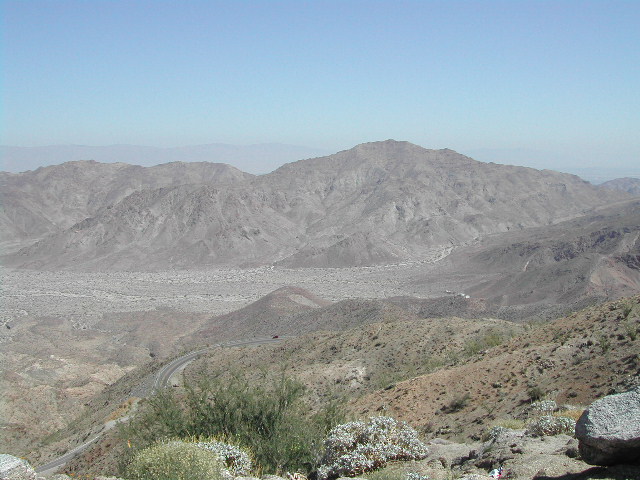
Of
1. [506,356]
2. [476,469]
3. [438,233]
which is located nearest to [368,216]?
[438,233]

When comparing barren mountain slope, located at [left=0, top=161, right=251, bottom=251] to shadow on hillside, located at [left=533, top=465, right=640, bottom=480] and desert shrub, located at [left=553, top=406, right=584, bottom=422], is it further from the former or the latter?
shadow on hillside, located at [left=533, top=465, right=640, bottom=480]

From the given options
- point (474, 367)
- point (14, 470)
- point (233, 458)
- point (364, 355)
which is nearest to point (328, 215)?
point (364, 355)

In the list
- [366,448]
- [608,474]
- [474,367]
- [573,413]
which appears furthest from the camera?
[474,367]

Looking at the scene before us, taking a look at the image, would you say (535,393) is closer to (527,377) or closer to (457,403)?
(527,377)

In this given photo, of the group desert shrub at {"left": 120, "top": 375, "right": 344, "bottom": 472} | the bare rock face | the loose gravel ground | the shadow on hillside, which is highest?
the shadow on hillside

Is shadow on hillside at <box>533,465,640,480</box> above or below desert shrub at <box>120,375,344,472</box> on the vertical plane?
above

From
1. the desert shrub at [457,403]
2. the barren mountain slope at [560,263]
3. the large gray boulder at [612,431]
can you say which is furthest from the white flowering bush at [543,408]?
the barren mountain slope at [560,263]

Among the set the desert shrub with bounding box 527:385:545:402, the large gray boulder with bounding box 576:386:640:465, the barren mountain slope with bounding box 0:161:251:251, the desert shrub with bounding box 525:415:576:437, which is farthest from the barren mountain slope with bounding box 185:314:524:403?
the barren mountain slope with bounding box 0:161:251:251
